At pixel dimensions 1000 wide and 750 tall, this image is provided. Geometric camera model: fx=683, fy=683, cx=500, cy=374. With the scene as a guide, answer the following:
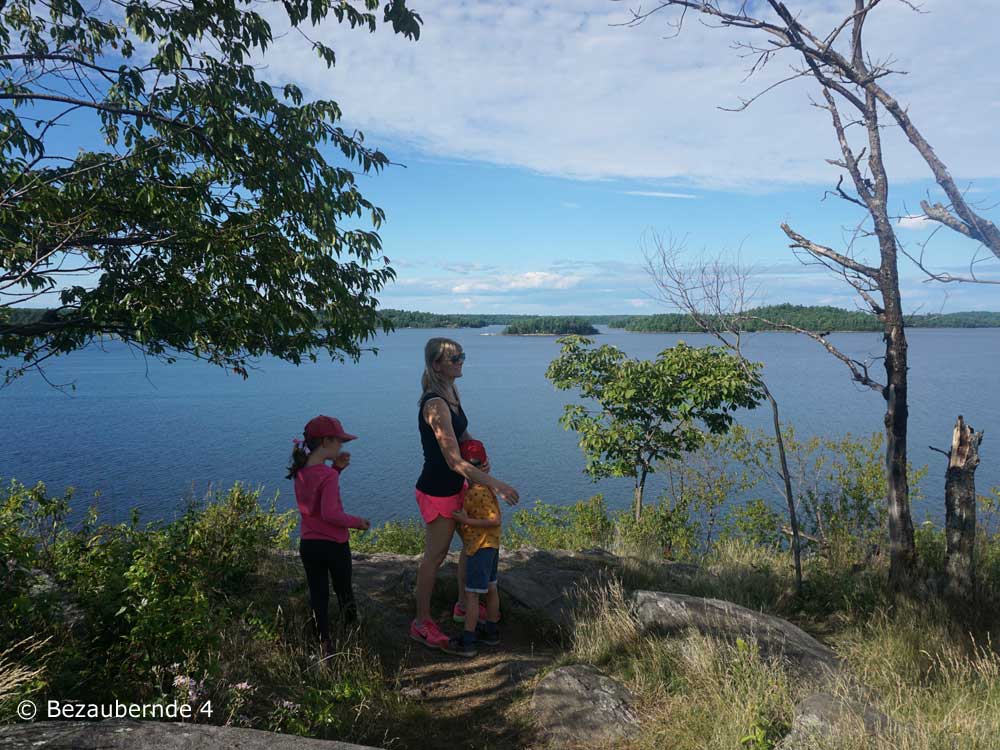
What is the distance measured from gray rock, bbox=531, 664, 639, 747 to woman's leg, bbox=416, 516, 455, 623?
3.42ft

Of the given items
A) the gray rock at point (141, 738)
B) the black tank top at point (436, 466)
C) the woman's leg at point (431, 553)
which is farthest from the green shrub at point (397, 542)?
the gray rock at point (141, 738)

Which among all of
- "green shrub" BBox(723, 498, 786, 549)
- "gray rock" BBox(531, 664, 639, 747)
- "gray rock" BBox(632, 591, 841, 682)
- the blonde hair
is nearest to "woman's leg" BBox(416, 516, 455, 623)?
the blonde hair

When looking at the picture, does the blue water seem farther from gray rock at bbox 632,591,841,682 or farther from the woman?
the woman

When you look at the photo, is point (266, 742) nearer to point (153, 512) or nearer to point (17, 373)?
point (17, 373)

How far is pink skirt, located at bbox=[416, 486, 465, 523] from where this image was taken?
15.1 feet

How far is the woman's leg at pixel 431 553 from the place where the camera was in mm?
4637

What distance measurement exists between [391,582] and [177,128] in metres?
4.14

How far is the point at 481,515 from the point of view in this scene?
15.5 ft

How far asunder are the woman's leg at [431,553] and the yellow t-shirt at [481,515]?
0.47ft

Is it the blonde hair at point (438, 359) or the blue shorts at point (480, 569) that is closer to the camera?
the blonde hair at point (438, 359)

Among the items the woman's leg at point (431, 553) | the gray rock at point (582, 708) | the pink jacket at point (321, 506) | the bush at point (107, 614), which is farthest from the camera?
the woman's leg at point (431, 553)

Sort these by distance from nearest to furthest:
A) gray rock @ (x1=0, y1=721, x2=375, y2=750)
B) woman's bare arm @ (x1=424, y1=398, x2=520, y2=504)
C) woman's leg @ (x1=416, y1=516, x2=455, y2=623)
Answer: gray rock @ (x1=0, y1=721, x2=375, y2=750) < woman's bare arm @ (x1=424, y1=398, x2=520, y2=504) < woman's leg @ (x1=416, y1=516, x2=455, y2=623)

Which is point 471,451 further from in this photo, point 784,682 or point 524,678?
point 784,682

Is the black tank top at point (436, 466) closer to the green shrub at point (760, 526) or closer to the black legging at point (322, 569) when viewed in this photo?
the black legging at point (322, 569)
